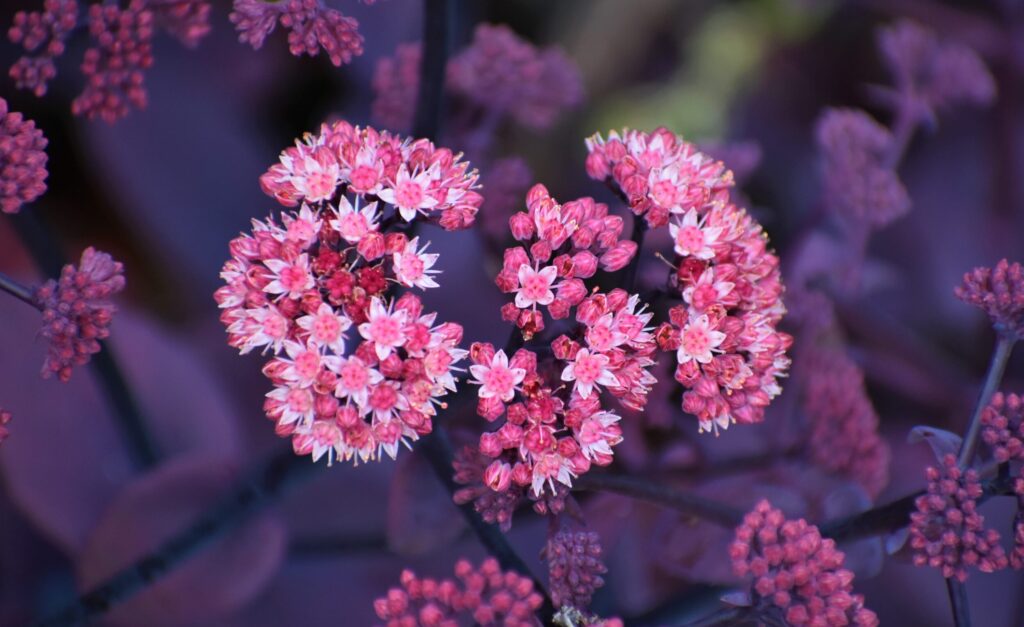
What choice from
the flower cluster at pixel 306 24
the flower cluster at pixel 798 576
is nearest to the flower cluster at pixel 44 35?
the flower cluster at pixel 306 24

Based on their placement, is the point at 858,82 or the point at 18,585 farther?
the point at 858,82

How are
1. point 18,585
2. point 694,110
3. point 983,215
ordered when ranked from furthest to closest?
point 694,110, point 983,215, point 18,585

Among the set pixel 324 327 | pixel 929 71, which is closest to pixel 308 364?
pixel 324 327

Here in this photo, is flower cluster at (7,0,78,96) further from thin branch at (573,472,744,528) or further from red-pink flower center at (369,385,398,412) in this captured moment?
thin branch at (573,472,744,528)

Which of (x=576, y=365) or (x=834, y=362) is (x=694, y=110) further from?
(x=576, y=365)

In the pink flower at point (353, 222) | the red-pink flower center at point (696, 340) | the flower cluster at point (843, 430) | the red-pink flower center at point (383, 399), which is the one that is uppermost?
the pink flower at point (353, 222)

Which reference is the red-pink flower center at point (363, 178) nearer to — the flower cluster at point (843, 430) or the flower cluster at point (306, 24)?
the flower cluster at point (306, 24)

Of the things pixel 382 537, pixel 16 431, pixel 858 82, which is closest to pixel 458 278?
pixel 382 537
